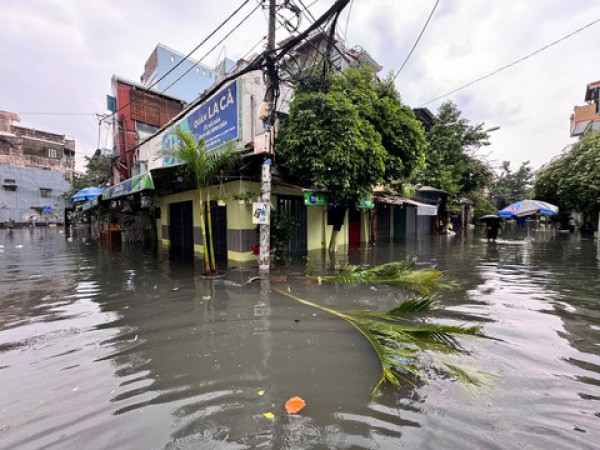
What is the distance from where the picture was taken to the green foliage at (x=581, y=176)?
1519 cm

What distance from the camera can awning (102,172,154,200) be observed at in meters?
8.20

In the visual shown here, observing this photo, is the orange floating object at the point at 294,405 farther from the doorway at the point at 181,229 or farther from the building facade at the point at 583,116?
the building facade at the point at 583,116

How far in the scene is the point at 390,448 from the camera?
186cm

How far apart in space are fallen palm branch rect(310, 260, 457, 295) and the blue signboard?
477 cm

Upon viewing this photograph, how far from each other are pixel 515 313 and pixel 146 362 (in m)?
5.16

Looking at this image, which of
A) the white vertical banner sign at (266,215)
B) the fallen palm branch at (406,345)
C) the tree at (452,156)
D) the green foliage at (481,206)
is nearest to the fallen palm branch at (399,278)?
the white vertical banner sign at (266,215)

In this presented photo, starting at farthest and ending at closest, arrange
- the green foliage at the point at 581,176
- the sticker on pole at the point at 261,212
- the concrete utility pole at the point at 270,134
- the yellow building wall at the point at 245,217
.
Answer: the green foliage at the point at 581,176 → the yellow building wall at the point at 245,217 → the sticker on pole at the point at 261,212 → the concrete utility pole at the point at 270,134

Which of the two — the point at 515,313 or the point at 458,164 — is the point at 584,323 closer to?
the point at 515,313

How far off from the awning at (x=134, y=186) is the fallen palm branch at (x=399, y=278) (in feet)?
18.7

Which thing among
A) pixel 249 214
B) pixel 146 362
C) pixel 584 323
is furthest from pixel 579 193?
pixel 146 362

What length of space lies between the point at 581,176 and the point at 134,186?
73.1 ft

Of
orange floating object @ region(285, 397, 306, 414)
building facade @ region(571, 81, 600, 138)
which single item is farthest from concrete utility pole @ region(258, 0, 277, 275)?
building facade @ region(571, 81, 600, 138)

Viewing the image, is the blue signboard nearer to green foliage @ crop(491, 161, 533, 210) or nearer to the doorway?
the doorway

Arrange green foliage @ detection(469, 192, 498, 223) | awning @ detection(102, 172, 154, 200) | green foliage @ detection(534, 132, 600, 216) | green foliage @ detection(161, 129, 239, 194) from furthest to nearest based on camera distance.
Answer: green foliage @ detection(469, 192, 498, 223)
green foliage @ detection(534, 132, 600, 216)
awning @ detection(102, 172, 154, 200)
green foliage @ detection(161, 129, 239, 194)
